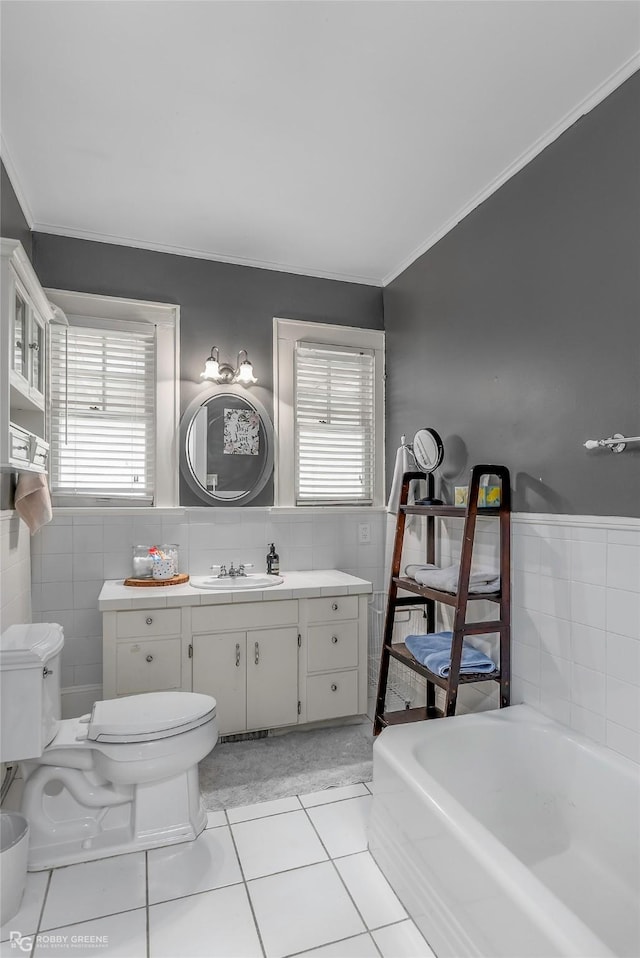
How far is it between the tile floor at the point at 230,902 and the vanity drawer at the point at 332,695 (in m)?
0.73

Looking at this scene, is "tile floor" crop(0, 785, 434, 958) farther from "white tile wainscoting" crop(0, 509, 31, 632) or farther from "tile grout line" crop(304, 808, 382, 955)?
"white tile wainscoting" crop(0, 509, 31, 632)

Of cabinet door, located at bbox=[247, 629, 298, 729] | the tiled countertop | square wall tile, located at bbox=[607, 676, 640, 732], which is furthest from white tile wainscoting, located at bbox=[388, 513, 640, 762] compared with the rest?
cabinet door, located at bbox=[247, 629, 298, 729]

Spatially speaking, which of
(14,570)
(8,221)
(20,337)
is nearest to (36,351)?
(20,337)

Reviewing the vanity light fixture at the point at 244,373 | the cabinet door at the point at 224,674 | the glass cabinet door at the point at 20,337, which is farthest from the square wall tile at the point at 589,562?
the glass cabinet door at the point at 20,337

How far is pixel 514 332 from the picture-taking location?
2.32m

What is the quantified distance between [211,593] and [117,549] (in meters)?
0.65

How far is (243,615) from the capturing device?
272 cm

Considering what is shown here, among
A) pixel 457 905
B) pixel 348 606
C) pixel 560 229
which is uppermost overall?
pixel 560 229

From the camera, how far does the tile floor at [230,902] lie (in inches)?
61.1

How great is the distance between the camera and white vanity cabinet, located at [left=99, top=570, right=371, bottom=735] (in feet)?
8.34

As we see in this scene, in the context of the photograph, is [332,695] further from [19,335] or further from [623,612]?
[19,335]

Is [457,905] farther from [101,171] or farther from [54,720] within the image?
[101,171]

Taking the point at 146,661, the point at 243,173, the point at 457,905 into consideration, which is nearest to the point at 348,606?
the point at 146,661

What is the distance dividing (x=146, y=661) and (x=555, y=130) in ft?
9.17
